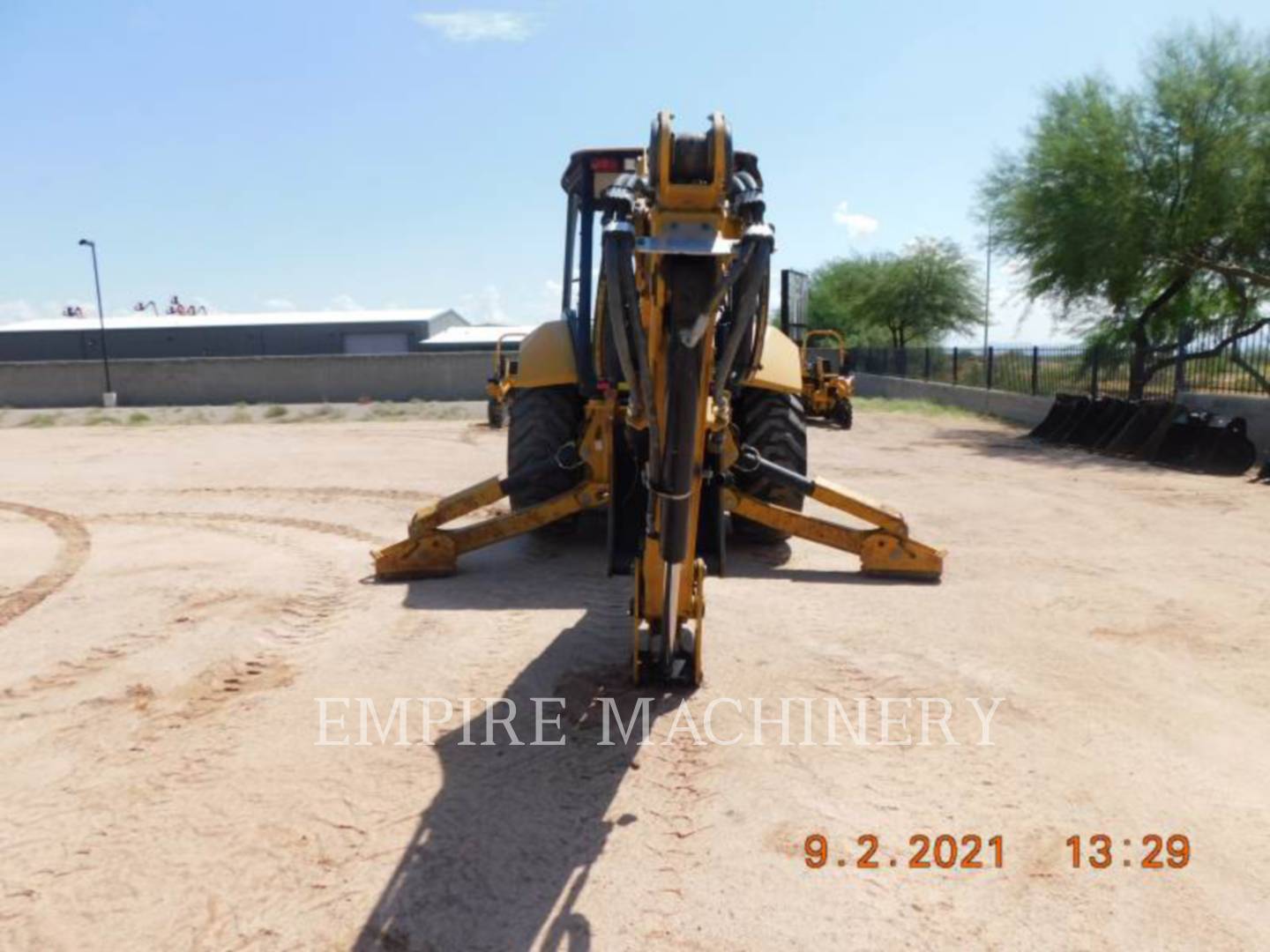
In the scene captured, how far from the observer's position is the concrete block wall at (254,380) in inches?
1034

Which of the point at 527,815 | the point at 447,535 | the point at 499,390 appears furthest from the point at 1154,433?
the point at 527,815

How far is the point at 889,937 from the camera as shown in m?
2.61

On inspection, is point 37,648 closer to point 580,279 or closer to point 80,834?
point 80,834

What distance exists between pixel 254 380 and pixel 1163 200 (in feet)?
71.5

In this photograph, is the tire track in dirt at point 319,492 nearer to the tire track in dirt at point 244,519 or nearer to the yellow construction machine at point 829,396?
the tire track in dirt at point 244,519

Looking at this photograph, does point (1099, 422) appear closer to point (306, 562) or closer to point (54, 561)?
point (306, 562)

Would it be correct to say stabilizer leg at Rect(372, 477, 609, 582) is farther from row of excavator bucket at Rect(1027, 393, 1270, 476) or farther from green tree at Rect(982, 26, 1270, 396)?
green tree at Rect(982, 26, 1270, 396)

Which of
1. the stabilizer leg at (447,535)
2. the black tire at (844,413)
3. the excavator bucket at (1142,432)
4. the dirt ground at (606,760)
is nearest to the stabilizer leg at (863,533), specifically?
the dirt ground at (606,760)

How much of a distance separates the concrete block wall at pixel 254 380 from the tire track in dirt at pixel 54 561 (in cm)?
1692

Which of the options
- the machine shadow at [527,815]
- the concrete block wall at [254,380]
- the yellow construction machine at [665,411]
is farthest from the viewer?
the concrete block wall at [254,380]

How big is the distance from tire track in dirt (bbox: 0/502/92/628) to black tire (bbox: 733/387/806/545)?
437cm

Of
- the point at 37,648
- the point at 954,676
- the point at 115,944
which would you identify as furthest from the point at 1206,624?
the point at 37,648

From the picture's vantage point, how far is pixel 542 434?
6.67 m
